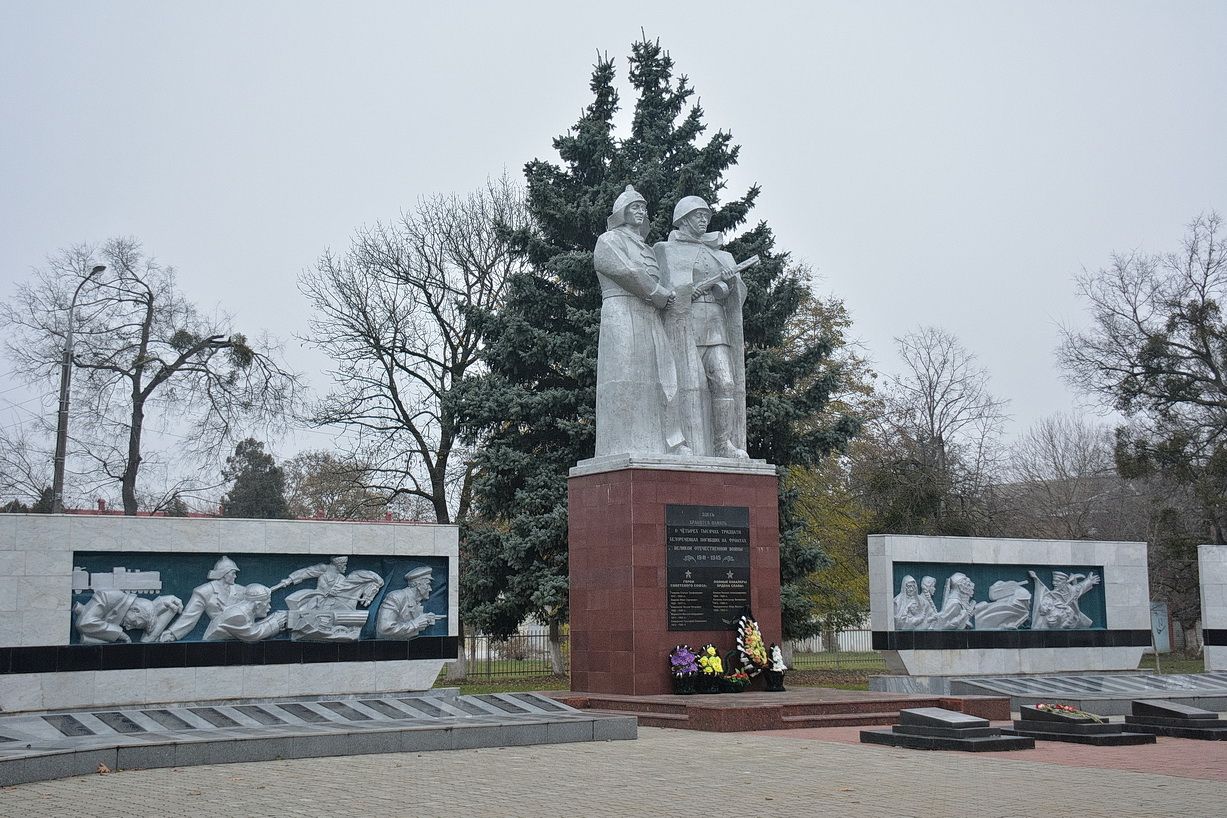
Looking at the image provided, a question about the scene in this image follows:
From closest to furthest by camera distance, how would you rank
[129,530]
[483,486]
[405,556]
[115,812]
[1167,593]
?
[115,812] < [129,530] < [405,556] < [483,486] < [1167,593]

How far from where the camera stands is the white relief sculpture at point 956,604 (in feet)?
59.3

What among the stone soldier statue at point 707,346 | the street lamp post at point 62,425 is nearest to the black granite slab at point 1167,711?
the stone soldier statue at point 707,346

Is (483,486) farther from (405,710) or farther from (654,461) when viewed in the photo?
A: (405,710)

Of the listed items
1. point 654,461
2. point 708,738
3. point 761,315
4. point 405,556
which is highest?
Result: point 761,315

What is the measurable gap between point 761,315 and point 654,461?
993 cm

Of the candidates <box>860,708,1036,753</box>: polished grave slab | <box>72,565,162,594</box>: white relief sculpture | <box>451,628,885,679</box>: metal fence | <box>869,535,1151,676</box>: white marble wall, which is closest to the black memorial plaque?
<box>860,708,1036,753</box>: polished grave slab

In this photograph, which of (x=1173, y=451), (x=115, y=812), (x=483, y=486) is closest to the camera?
(x=115, y=812)

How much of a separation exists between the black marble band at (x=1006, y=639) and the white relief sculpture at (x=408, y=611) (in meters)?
6.30

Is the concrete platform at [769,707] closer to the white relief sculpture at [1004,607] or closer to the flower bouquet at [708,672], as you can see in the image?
the flower bouquet at [708,672]

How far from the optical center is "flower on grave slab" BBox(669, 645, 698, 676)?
13320 mm

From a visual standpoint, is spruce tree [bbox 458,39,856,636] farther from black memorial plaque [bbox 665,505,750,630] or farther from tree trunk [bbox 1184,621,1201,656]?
tree trunk [bbox 1184,621,1201,656]

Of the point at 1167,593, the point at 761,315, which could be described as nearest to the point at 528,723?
the point at 761,315

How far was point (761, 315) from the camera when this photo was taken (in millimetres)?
23281

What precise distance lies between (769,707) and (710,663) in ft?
5.00
